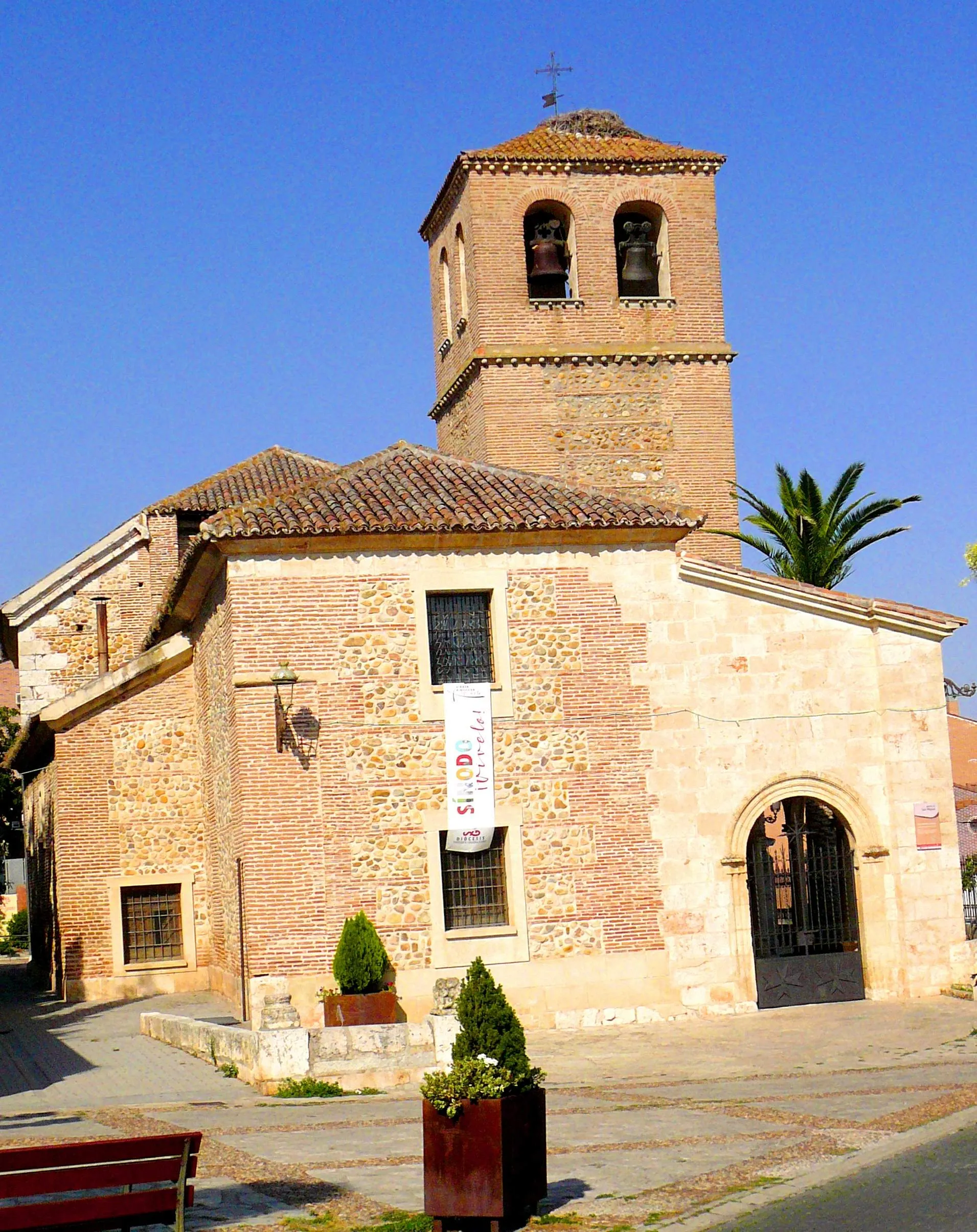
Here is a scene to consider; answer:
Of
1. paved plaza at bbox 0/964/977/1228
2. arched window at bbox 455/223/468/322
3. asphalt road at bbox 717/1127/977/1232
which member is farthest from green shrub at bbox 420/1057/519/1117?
arched window at bbox 455/223/468/322

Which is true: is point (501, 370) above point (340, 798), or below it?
above

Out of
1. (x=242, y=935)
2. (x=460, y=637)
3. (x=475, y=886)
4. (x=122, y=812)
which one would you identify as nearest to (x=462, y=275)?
(x=460, y=637)

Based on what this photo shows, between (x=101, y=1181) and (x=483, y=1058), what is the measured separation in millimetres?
2488

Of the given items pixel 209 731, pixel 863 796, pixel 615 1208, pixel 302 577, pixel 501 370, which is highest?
pixel 501 370

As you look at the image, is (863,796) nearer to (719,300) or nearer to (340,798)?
(340,798)

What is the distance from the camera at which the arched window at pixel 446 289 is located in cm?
2962

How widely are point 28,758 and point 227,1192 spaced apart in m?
20.8

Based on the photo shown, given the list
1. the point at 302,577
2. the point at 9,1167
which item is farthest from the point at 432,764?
the point at 9,1167

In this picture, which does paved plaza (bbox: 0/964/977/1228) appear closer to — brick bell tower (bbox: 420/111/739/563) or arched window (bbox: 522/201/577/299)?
brick bell tower (bbox: 420/111/739/563)

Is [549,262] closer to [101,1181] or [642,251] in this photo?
[642,251]

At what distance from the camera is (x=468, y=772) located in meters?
19.4

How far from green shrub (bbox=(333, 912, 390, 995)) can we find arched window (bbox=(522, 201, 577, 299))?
42.7 ft

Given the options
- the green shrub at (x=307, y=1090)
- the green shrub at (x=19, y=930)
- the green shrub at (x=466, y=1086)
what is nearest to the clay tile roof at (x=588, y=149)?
the green shrub at (x=307, y=1090)

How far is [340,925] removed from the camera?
1875cm
